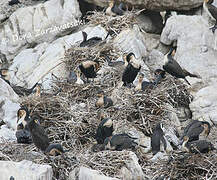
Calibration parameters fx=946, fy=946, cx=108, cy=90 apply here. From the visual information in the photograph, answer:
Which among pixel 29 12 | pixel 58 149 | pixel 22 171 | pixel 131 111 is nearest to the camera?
pixel 22 171

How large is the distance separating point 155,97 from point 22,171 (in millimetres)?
4267

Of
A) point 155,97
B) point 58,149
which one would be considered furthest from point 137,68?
point 58,149

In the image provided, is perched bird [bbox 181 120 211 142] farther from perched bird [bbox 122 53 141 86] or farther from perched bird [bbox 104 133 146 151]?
perched bird [bbox 122 53 141 86]

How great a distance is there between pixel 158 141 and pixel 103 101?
5.93ft

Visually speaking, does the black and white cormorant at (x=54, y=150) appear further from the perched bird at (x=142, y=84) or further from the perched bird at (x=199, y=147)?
the perched bird at (x=142, y=84)

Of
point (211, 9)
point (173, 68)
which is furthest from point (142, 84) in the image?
point (211, 9)

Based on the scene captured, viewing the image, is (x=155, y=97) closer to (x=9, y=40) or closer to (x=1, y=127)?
(x=1, y=127)

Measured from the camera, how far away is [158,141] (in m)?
16.1

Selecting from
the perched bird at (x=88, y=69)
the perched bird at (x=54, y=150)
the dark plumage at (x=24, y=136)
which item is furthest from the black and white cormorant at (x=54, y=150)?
the perched bird at (x=88, y=69)

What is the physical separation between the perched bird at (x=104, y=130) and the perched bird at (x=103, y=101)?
1.02m

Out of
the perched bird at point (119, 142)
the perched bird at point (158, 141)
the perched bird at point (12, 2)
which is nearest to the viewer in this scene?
the perched bird at point (119, 142)

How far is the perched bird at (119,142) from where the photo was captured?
15.6 m

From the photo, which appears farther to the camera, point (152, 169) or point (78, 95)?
point (78, 95)

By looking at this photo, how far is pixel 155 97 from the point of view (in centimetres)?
1747
